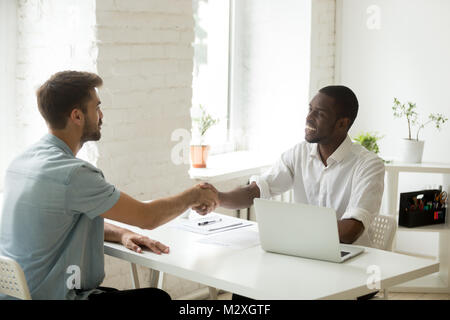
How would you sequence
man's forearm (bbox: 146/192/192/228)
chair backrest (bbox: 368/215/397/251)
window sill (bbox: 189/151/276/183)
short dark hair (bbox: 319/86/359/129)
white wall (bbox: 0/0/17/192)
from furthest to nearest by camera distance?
1. window sill (bbox: 189/151/276/183)
2. white wall (bbox: 0/0/17/192)
3. short dark hair (bbox: 319/86/359/129)
4. chair backrest (bbox: 368/215/397/251)
5. man's forearm (bbox: 146/192/192/228)

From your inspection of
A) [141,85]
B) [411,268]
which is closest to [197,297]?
[141,85]

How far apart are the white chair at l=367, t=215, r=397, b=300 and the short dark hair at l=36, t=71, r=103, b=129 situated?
4.33ft

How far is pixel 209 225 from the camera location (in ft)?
8.96

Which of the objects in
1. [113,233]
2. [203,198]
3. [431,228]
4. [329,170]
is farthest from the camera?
[431,228]

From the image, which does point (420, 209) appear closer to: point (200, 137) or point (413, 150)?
point (413, 150)

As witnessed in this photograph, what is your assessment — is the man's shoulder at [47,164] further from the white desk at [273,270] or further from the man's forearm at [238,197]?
the man's forearm at [238,197]

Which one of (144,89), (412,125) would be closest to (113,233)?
(144,89)

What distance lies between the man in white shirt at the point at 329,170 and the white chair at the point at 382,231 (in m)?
0.09

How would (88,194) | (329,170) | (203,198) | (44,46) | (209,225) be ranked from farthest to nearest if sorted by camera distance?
(44,46) < (329,170) < (209,225) < (203,198) < (88,194)

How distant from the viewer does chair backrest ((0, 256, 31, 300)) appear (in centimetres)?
195

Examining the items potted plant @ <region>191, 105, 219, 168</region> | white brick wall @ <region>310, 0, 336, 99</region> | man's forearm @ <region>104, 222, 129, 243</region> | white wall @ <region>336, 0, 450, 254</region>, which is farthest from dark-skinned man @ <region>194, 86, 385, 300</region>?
white wall @ <region>336, 0, 450, 254</region>

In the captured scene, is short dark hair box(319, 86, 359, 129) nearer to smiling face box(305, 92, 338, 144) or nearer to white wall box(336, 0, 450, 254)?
smiling face box(305, 92, 338, 144)

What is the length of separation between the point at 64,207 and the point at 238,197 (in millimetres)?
1038

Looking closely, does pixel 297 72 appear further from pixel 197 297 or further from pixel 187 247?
pixel 187 247
